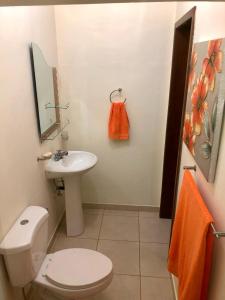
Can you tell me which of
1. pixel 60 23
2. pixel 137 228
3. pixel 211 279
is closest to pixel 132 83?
pixel 60 23

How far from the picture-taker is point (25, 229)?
1.52 metres

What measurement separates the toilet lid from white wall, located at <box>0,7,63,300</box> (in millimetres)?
310

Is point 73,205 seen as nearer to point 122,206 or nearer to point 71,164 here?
point 71,164

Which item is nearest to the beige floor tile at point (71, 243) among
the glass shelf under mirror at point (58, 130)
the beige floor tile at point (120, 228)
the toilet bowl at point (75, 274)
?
the beige floor tile at point (120, 228)

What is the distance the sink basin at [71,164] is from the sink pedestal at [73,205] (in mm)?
126

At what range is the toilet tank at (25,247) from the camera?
140cm

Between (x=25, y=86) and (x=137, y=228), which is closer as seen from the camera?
(x=25, y=86)

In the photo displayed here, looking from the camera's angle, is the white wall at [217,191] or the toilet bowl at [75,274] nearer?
the white wall at [217,191]

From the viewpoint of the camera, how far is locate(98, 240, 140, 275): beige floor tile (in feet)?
7.09

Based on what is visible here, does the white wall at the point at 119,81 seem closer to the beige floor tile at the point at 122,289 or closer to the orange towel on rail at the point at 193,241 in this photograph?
the beige floor tile at the point at 122,289

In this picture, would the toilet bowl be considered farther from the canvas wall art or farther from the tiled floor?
the canvas wall art

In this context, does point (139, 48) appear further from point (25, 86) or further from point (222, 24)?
point (222, 24)

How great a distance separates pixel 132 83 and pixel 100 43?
0.50 meters

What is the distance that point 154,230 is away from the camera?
8.75ft
